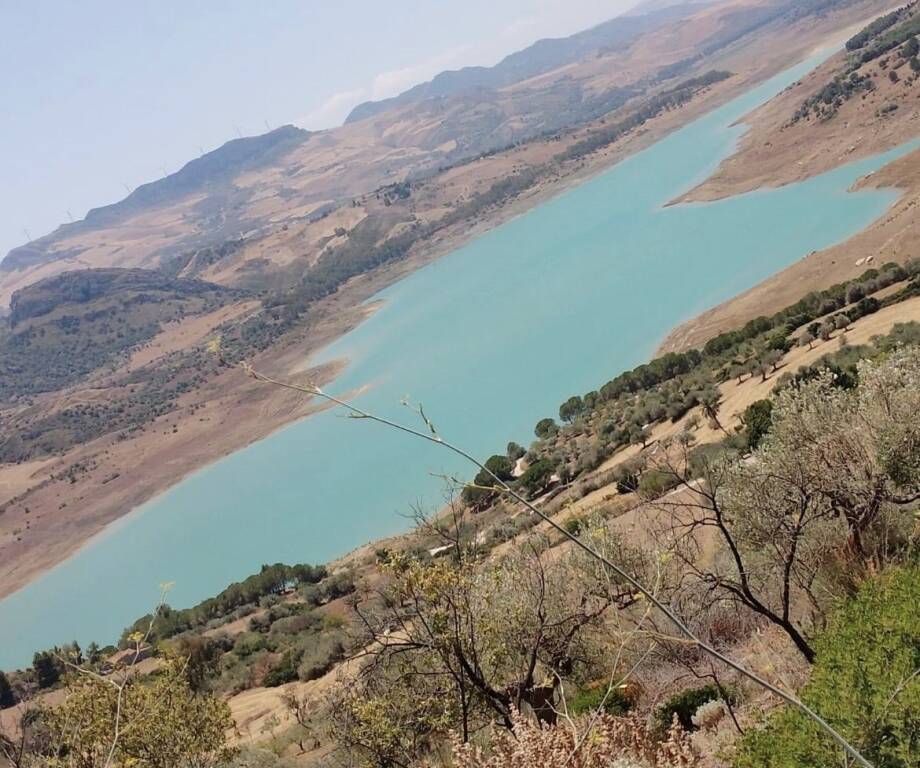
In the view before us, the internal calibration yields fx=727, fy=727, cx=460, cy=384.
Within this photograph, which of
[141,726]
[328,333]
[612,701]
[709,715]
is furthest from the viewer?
[328,333]

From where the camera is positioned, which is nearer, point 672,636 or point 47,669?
point 672,636

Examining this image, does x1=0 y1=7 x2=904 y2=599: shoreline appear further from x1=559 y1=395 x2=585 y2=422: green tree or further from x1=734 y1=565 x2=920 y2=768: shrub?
x1=734 y1=565 x2=920 y2=768: shrub

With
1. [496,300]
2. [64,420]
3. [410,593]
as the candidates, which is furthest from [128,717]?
[64,420]

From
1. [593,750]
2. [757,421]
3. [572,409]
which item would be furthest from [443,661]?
[572,409]

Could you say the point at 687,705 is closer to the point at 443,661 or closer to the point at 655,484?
the point at 443,661

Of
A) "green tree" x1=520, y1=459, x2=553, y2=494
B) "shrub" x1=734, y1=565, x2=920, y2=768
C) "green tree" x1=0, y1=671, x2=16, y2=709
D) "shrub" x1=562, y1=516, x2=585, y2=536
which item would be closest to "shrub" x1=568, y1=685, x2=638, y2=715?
"shrub" x1=562, y1=516, x2=585, y2=536

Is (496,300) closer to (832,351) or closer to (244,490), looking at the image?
(244,490)
